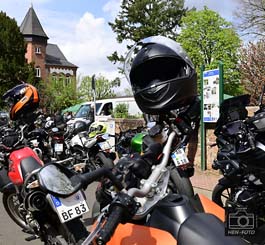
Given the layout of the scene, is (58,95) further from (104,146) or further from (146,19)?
(104,146)

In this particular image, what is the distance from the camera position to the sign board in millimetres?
8906

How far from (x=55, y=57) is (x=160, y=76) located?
76.1 meters

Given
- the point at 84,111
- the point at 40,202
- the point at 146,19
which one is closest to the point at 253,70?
the point at 84,111

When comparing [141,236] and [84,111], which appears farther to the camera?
[84,111]

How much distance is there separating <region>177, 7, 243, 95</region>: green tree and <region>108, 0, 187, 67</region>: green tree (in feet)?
11.0

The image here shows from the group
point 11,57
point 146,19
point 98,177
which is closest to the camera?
point 98,177

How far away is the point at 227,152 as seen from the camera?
4.73 metres

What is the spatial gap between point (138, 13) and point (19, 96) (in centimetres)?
3735

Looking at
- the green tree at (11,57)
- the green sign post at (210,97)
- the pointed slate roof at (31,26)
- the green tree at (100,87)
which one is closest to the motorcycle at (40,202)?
the green sign post at (210,97)

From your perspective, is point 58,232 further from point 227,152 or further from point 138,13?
point 138,13

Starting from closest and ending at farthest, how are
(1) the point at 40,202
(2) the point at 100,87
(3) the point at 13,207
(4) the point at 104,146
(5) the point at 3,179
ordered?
1. (1) the point at 40,202
2. (5) the point at 3,179
3. (3) the point at 13,207
4. (4) the point at 104,146
5. (2) the point at 100,87

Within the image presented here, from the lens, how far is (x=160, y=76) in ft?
7.66

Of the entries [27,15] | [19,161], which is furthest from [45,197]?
[27,15]

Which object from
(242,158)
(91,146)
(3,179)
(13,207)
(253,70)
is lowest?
(13,207)
